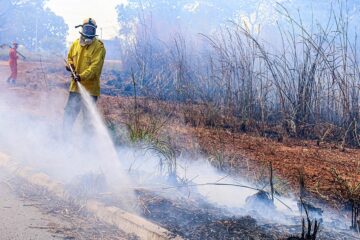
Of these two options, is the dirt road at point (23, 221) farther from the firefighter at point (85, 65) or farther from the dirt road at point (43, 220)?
the firefighter at point (85, 65)

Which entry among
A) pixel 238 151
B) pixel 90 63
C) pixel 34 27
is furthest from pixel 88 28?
pixel 34 27

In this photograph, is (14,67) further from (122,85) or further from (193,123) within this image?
(193,123)

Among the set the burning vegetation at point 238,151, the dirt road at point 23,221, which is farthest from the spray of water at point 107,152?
the dirt road at point 23,221

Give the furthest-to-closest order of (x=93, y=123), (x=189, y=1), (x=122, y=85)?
(x=189, y=1), (x=122, y=85), (x=93, y=123)

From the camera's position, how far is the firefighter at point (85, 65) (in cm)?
594

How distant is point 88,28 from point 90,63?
0.48 metres

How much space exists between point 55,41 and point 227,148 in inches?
2319

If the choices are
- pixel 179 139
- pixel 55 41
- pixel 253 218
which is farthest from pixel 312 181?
pixel 55 41

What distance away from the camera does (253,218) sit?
3.96 meters

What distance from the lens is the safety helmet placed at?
5906 mm

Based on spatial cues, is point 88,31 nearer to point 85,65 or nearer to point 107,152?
point 85,65

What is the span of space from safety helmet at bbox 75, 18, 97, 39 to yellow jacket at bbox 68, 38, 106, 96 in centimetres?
13

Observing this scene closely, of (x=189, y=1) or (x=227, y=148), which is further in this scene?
(x=189, y=1)

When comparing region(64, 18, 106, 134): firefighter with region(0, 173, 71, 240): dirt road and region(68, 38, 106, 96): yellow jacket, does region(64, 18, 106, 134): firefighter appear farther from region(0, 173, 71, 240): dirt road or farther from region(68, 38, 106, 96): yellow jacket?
region(0, 173, 71, 240): dirt road
